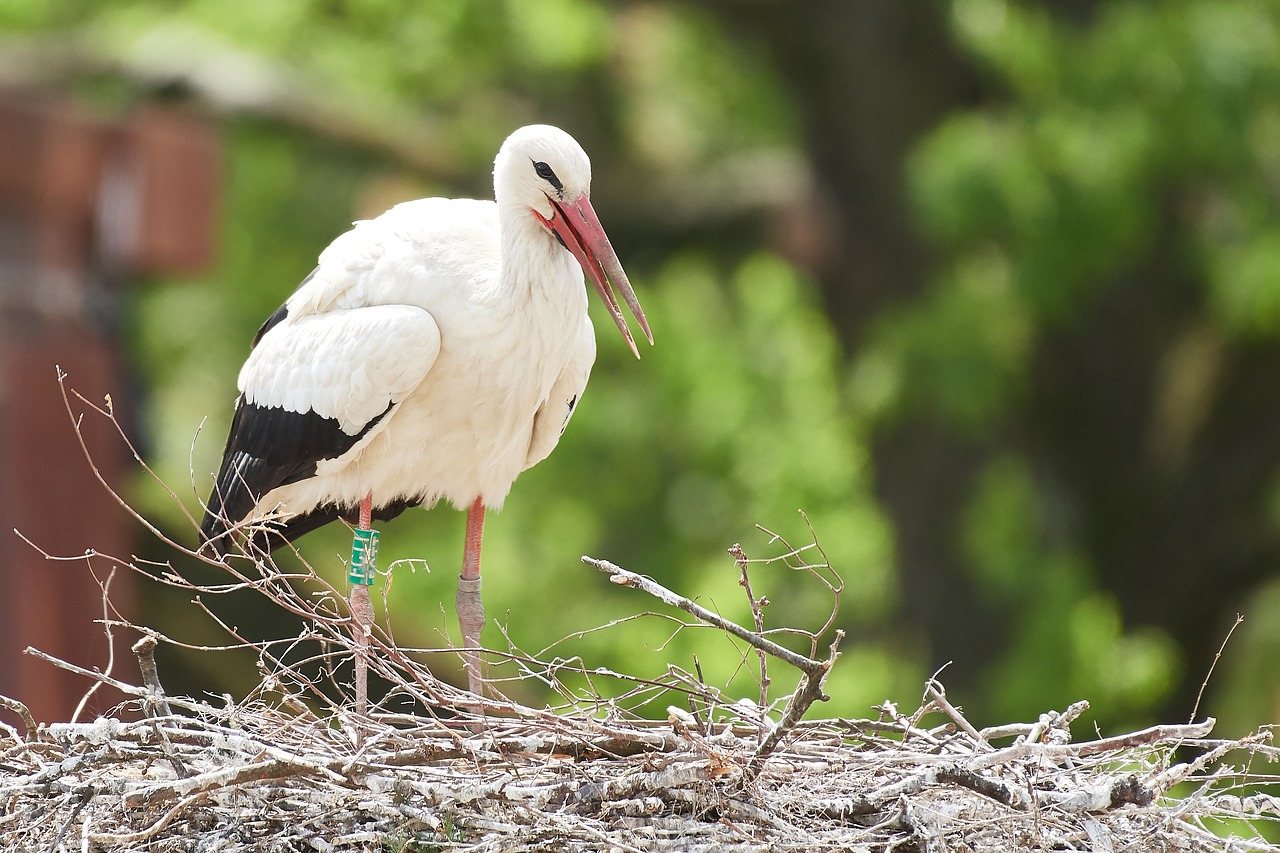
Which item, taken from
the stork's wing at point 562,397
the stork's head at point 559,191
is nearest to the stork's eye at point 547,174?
the stork's head at point 559,191

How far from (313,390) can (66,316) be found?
11.5 ft

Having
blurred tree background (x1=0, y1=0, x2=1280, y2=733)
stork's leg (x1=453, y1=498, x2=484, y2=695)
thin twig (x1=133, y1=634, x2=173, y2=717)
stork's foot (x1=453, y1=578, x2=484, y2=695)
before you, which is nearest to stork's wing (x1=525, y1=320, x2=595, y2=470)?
stork's leg (x1=453, y1=498, x2=484, y2=695)

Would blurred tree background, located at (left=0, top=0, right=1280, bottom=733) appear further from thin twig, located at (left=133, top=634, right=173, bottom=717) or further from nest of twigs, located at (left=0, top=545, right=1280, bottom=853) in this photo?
thin twig, located at (left=133, top=634, right=173, bottom=717)

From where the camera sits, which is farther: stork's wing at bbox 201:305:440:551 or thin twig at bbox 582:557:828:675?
stork's wing at bbox 201:305:440:551

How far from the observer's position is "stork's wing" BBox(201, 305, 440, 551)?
3.71 m

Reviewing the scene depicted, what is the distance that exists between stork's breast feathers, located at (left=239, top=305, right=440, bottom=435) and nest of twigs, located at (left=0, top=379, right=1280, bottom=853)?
612 millimetres

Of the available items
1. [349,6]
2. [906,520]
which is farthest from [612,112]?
[906,520]

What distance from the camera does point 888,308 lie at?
8.61 m

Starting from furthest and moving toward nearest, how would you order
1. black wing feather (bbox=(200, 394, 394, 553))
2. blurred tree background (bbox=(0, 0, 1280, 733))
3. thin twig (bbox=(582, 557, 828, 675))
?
blurred tree background (bbox=(0, 0, 1280, 733)) < black wing feather (bbox=(200, 394, 394, 553)) < thin twig (bbox=(582, 557, 828, 675))

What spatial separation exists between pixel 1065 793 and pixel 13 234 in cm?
523

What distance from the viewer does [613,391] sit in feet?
34.8

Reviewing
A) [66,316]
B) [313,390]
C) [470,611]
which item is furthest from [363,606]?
[66,316]

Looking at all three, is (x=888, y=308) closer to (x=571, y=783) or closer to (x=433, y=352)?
(x=433, y=352)

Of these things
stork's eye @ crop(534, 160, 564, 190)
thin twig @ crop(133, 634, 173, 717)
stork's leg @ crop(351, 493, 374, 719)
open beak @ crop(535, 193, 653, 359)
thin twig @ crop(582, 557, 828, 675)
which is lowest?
thin twig @ crop(133, 634, 173, 717)
